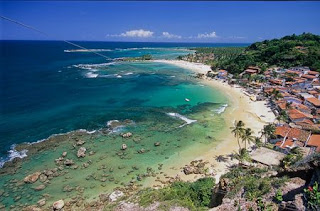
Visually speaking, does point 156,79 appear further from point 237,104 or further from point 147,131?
point 147,131

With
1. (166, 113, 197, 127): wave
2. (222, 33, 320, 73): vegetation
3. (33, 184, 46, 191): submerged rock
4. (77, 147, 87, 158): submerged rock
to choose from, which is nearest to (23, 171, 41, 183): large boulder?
(33, 184, 46, 191): submerged rock

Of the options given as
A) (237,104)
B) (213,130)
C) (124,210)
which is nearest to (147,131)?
(213,130)

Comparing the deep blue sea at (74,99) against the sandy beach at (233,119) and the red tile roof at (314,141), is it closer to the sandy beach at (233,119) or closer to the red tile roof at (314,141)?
the sandy beach at (233,119)

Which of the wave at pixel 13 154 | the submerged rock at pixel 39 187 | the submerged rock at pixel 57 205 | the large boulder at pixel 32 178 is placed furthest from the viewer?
the wave at pixel 13 154

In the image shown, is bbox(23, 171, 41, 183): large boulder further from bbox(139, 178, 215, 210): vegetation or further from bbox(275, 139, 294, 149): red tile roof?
bbox(275, 139, 294, 149): red tile roof

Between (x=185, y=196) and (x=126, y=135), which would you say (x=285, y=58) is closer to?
(x=126, y=135)

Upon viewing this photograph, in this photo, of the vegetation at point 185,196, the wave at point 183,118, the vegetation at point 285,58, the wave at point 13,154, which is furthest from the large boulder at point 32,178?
the vegetation at point 285,58

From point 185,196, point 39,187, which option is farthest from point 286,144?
point 39,187
